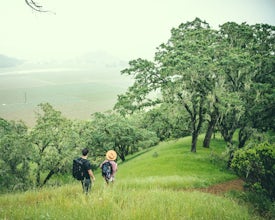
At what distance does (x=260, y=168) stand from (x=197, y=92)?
1256 cm

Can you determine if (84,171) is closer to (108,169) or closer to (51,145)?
(108,169)

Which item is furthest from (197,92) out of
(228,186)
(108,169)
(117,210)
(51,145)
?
(117,210)

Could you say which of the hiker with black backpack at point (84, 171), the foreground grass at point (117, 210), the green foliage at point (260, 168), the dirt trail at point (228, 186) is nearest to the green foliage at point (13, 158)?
the dirt trail at point (228, 186)

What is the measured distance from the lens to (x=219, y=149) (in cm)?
3228

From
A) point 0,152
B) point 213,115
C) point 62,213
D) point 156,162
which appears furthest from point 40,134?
point 62,213

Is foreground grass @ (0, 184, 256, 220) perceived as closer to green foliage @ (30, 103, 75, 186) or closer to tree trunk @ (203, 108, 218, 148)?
tree trunk @ (203, 108, 218, 148)

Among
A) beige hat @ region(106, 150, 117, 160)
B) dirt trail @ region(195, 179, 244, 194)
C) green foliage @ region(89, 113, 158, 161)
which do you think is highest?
beige hat @ region(106, 150, 117, 160)

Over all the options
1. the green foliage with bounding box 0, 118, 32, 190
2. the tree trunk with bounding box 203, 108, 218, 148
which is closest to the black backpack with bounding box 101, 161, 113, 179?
the tree trunk with bounding box 203, 108, 218, 148

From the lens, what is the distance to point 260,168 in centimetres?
1369

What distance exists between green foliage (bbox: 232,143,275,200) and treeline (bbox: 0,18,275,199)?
6871 millimetres

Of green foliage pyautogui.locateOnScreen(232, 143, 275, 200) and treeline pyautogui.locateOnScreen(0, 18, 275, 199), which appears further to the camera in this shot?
treeline pyautogui.locateOnScreen(0, 18, 275, 199)

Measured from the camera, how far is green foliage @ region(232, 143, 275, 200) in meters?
13.3

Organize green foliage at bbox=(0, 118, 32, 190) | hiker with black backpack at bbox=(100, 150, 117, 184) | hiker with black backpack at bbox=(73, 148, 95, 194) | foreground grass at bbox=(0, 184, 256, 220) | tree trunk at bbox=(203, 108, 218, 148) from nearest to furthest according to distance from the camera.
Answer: foreground grass at bbox=(0, 184, 256, 220) < hiker with black backpack at bbox=(73, 148, 95, 194) < hiker with black backpack at bbox=(100, 150, 117, 184) < tree trunk at bbox=(203, 108, 218, 148) < green foliage at bbox=(0, 118, 32, 190)

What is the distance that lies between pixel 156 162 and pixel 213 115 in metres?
7.38
